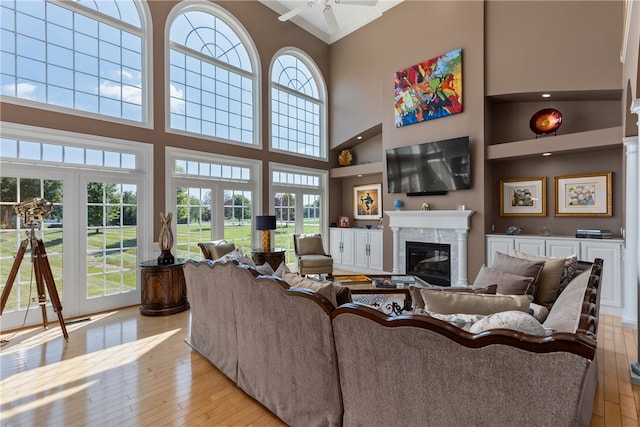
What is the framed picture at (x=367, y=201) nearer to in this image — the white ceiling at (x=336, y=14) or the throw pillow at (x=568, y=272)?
the white ceiling at (x=336, y=14)

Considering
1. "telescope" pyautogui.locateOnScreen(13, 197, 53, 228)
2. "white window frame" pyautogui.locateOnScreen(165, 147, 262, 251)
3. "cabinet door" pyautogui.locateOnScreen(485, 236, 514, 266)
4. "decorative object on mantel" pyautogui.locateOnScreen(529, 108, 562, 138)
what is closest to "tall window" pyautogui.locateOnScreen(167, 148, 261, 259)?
"white window frame" pyautogui.locateOnScreen(165, 147, 262, 251)

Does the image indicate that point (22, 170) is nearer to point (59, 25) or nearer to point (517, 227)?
point (59, 25)

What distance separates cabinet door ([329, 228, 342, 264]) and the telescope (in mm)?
5240

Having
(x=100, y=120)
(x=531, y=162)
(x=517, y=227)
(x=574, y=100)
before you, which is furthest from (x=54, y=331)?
(x=574, y=100)

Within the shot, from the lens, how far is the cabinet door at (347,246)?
23.2ft

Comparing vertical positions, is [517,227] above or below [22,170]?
below

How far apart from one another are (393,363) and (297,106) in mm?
6528

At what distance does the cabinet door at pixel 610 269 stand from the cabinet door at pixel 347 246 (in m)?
4.09

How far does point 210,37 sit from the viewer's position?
5480mm

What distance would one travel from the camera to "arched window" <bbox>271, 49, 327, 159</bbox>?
260 inches

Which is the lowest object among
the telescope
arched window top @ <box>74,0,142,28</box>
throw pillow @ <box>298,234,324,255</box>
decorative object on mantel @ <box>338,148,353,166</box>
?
throw pillow @ <box>298,234,324,255</box>

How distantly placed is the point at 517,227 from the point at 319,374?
4.87 metres

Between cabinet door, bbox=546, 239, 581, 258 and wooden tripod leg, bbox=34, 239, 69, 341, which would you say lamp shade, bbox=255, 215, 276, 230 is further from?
cabinet door, bbox=546, 239, 581, 258

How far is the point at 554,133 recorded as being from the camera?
4.79 meters
